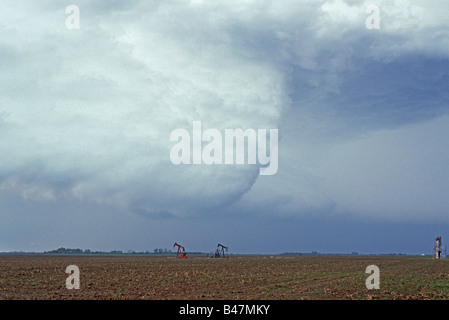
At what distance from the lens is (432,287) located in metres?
40.5

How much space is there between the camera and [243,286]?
4031 centimetres
